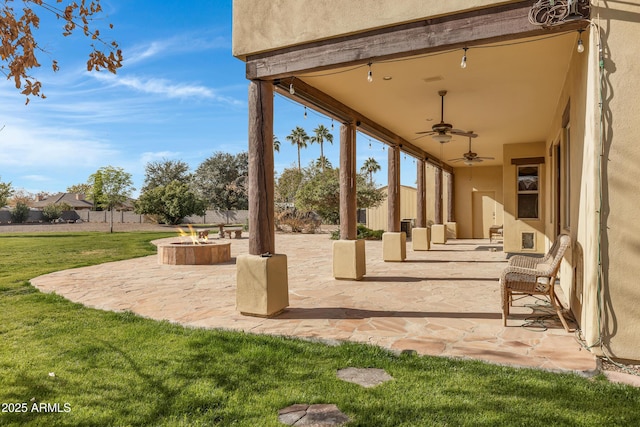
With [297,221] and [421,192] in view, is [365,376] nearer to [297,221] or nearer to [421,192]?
[421,192]

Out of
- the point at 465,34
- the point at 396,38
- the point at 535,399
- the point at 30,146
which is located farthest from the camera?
the point at 30,146

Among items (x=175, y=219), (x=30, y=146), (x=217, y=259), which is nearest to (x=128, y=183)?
(x=175, y=219)

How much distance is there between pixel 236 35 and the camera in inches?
213

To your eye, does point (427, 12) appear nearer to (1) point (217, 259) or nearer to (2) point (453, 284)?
(2) point (453, 284)

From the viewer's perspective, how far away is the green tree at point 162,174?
141 feet

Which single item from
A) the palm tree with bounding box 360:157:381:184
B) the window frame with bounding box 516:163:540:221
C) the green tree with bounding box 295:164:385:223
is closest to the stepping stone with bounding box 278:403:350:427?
the window frame with bounding box 516:163:540:221

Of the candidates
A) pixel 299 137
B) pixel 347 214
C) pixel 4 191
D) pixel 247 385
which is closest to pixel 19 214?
pixel 4 191

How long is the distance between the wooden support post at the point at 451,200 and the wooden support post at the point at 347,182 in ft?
35.7

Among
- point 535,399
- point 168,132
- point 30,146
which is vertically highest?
point 168,132

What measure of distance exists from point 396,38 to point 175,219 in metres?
31.9

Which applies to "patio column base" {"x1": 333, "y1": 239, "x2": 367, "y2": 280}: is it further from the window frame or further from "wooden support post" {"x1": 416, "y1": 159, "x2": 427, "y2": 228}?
"wooden support post" {"x1": 416, "y1": 159, "x2": 427, "y2": 228}

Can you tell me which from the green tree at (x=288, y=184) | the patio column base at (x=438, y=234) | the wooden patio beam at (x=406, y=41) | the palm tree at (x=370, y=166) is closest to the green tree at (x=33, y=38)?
the wooden patio beam at (x=406, y=41)

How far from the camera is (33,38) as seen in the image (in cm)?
253

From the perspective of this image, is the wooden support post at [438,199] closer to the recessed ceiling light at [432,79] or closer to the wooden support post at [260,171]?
the recessed ceiling light at [432,79]
